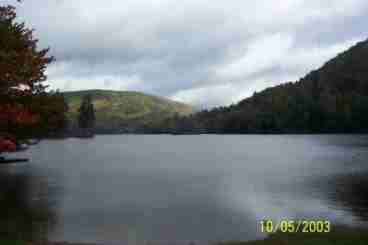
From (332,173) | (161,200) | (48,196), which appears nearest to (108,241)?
(161,200)

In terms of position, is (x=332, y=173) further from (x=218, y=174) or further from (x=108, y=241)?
(x=108, y=241)

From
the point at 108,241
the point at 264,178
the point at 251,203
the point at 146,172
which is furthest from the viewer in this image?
the point at 146,172

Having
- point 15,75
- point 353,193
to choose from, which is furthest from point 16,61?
point 353,193

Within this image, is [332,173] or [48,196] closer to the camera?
[48,196]

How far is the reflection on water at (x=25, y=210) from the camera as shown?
29.1 metres

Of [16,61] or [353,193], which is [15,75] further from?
[353,193]

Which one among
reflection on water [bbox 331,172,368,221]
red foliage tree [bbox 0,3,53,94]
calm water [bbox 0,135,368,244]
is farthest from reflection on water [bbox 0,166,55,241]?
reflection on water [bbox 331,172,368,221]

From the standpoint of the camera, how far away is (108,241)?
28.3m

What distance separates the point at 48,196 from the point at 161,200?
1157cm

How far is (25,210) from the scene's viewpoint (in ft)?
126
